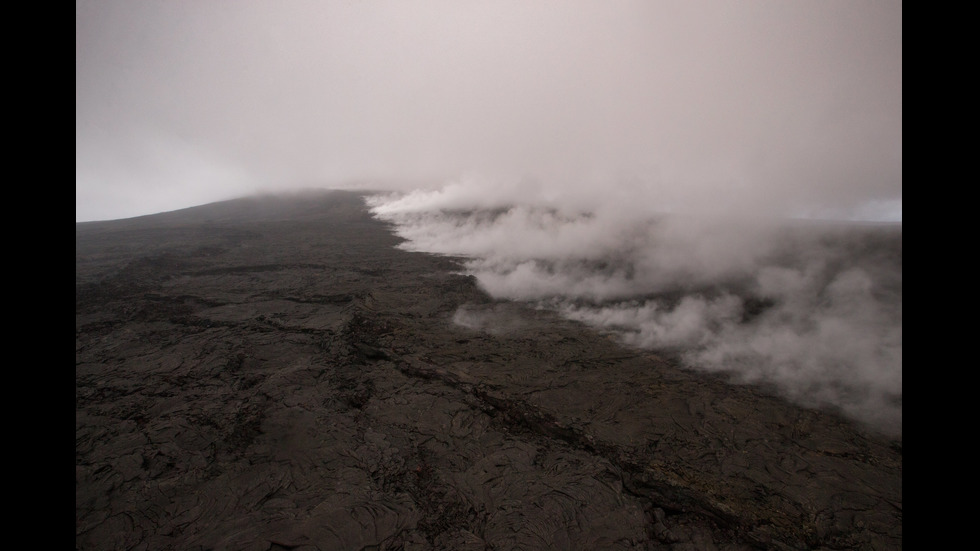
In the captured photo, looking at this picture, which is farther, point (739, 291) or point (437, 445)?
point (739, 291)

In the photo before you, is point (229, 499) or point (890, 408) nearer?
point (229, 499)

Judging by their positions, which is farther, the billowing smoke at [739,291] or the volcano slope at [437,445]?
the billowing smoke at [739,291]

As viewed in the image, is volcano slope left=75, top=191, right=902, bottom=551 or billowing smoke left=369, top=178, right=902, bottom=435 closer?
volcano slope left=75, top=191, right=902, bottom=551

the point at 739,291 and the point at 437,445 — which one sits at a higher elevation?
the point at 739,291

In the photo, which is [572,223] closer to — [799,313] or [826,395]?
[799,313]

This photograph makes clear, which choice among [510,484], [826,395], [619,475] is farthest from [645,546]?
[826,395]
